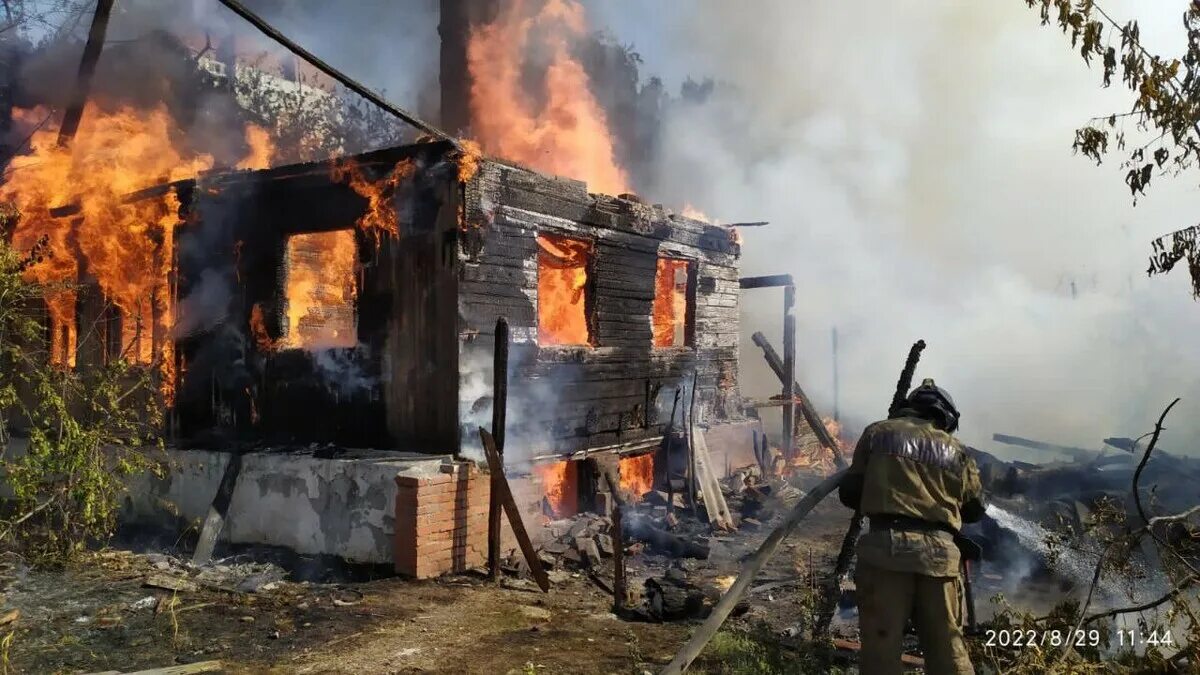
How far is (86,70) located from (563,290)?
27.9ft

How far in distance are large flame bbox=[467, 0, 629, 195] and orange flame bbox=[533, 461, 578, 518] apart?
10.4m

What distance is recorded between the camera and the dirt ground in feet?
20.3

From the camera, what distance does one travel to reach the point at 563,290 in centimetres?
1266

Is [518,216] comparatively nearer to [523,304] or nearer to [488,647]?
[523,304]

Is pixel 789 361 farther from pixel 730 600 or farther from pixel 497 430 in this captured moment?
pixel 730 600

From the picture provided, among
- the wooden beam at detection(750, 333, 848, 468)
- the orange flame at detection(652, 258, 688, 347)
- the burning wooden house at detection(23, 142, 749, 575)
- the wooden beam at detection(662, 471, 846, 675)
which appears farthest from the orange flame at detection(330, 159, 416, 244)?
the wooden beam at detection(750, 333, 848, 468)

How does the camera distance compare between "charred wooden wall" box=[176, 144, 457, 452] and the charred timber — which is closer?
"charred wooden wall" box=[176, 144, 457, 452]

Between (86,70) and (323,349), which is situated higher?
(86,70)

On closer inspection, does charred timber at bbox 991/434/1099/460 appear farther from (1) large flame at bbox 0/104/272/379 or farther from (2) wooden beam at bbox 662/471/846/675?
(1) large flame at bbox 0/104/272/379

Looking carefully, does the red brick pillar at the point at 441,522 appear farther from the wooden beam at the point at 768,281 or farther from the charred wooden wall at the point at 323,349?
the wooden beam at the point at 768,281

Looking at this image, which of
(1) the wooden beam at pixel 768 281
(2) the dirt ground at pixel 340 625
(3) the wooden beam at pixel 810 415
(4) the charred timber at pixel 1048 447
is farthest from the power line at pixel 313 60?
(4) the charred timber at pixel 1048 447

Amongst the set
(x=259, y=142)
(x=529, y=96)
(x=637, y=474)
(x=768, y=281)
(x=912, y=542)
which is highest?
(x=529, y=96)

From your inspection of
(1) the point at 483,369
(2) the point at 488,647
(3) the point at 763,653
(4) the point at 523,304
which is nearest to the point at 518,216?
(4) the point at 523,304

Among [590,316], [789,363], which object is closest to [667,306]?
[590,316]
